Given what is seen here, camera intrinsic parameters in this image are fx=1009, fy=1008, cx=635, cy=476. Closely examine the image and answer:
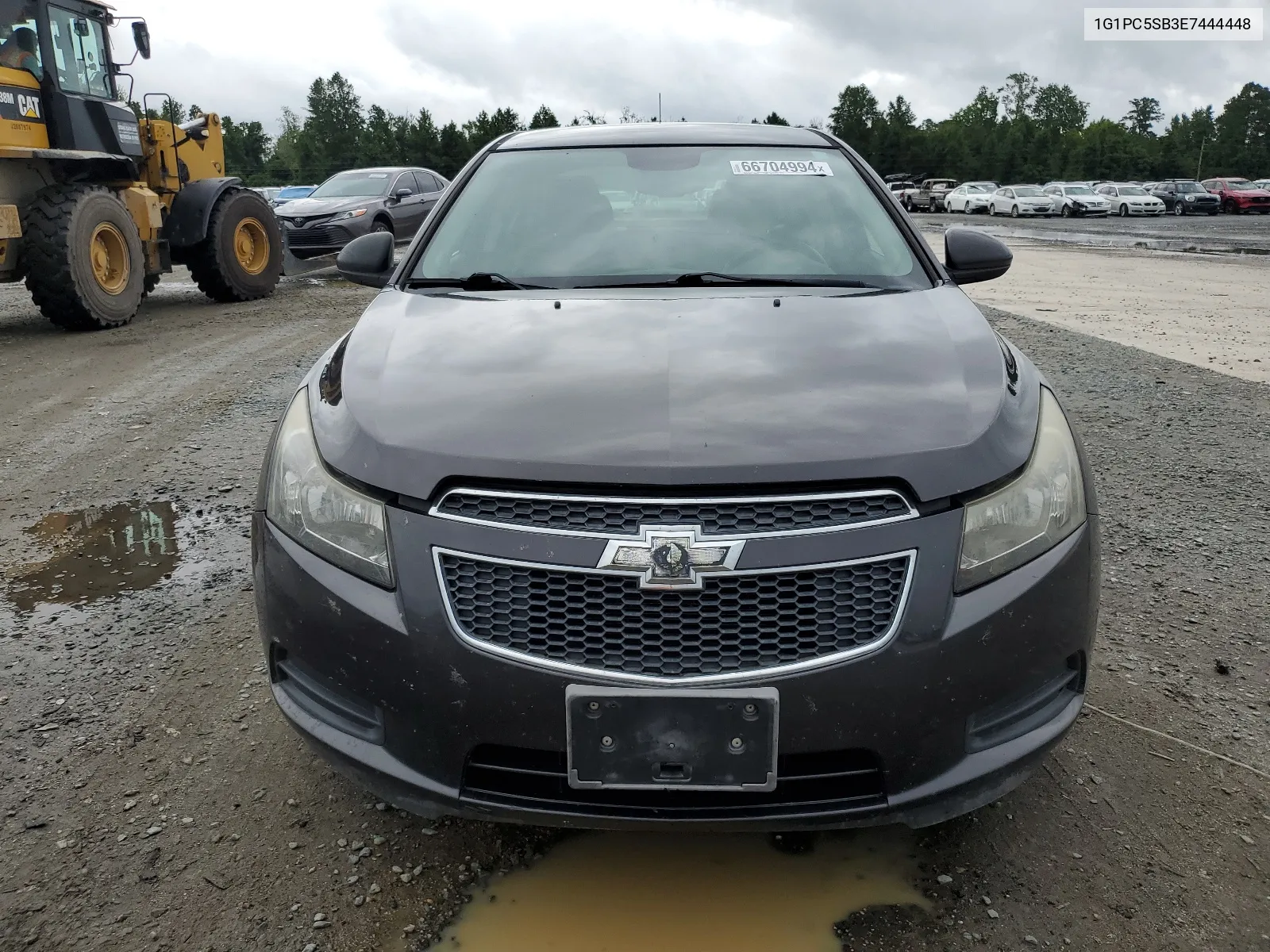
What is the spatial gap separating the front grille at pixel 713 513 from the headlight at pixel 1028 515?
14cm

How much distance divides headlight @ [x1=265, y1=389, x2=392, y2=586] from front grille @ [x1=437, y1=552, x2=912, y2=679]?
11.6 inches

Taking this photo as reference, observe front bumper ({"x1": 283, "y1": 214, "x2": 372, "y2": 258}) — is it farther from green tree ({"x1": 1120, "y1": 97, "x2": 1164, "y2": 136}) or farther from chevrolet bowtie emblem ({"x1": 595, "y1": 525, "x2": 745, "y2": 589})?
green tree ({"x1": 1120, "y1": 97, "x2": 1164, "y2": 136})

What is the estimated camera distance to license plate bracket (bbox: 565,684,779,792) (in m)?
1.66

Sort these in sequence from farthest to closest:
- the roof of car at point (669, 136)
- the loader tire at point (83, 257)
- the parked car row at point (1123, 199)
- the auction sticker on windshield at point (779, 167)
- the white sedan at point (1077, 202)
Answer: the parked car row at point (1123, 199) → the white sedan at point (1077, 202) → the loader tire at point (83, 257) → the roof of car at point (669, 136) → the auction sticker on windshield at point (779, 167)

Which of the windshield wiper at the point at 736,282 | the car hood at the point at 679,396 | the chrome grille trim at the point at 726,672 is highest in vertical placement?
the windshield wiper at the point at 736,282

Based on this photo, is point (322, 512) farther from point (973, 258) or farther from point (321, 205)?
point (321, 205)

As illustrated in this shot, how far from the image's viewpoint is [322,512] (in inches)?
75.3

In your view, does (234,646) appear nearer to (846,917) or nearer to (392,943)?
(392,943)

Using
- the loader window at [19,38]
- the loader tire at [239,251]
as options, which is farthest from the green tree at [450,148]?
the loader window at [19,38]

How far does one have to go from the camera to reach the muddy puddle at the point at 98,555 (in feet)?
11.3

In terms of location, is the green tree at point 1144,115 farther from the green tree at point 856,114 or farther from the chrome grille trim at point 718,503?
the chrome grille trim at point 718,503

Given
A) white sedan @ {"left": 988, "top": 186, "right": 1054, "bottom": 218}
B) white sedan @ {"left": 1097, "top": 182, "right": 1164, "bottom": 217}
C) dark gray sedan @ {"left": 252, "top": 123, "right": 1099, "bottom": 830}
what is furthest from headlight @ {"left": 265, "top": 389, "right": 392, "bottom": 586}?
white sedan @ {"left": 1097, "top": 182, "right": 1164, "bottom": 217}

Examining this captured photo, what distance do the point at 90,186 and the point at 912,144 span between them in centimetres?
7712

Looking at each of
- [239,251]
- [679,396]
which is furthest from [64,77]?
[679,396]
